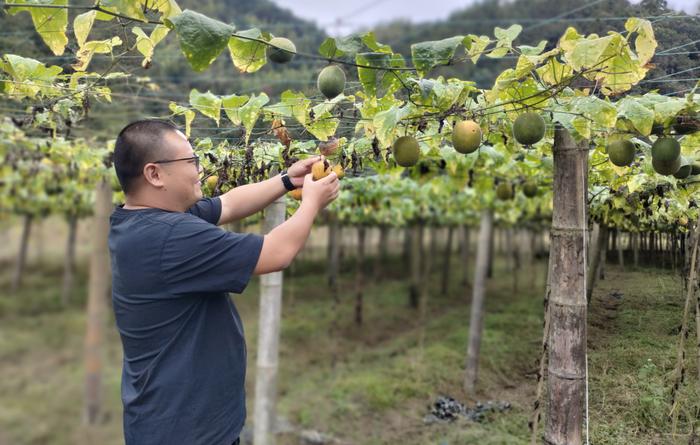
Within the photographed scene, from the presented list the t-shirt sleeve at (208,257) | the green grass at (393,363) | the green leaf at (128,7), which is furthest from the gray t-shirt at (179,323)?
the green grass at (393,363)

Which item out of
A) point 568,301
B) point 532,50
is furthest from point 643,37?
point 568,301

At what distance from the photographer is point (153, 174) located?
68.7 inches

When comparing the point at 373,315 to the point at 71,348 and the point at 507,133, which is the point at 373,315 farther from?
the point at 507,133

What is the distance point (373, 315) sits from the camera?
34.0 feet

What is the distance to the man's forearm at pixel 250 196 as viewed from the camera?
209cm

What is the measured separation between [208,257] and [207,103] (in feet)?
3.28

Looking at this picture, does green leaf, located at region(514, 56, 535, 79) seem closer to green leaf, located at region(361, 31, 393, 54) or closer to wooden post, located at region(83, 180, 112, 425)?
green leaf, located at region(361, 31, 393, 54)

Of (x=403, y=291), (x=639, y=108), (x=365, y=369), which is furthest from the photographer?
(x=403, y=291)

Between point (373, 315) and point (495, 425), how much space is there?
7.47 meters

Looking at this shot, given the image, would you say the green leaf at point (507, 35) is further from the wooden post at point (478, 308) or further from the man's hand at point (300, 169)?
the wooden post at point (478, 308)

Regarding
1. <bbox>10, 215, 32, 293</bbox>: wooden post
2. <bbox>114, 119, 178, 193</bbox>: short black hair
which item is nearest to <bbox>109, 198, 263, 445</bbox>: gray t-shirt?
<bbox>114, 119, 178, 193</bbox>: short black hair

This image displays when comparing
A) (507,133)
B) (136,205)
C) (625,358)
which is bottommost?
(625,358)

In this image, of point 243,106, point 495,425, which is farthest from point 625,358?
point 243,106

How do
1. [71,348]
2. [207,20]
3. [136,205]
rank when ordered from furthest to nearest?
[71,348] < [136,205] < [207,20]
